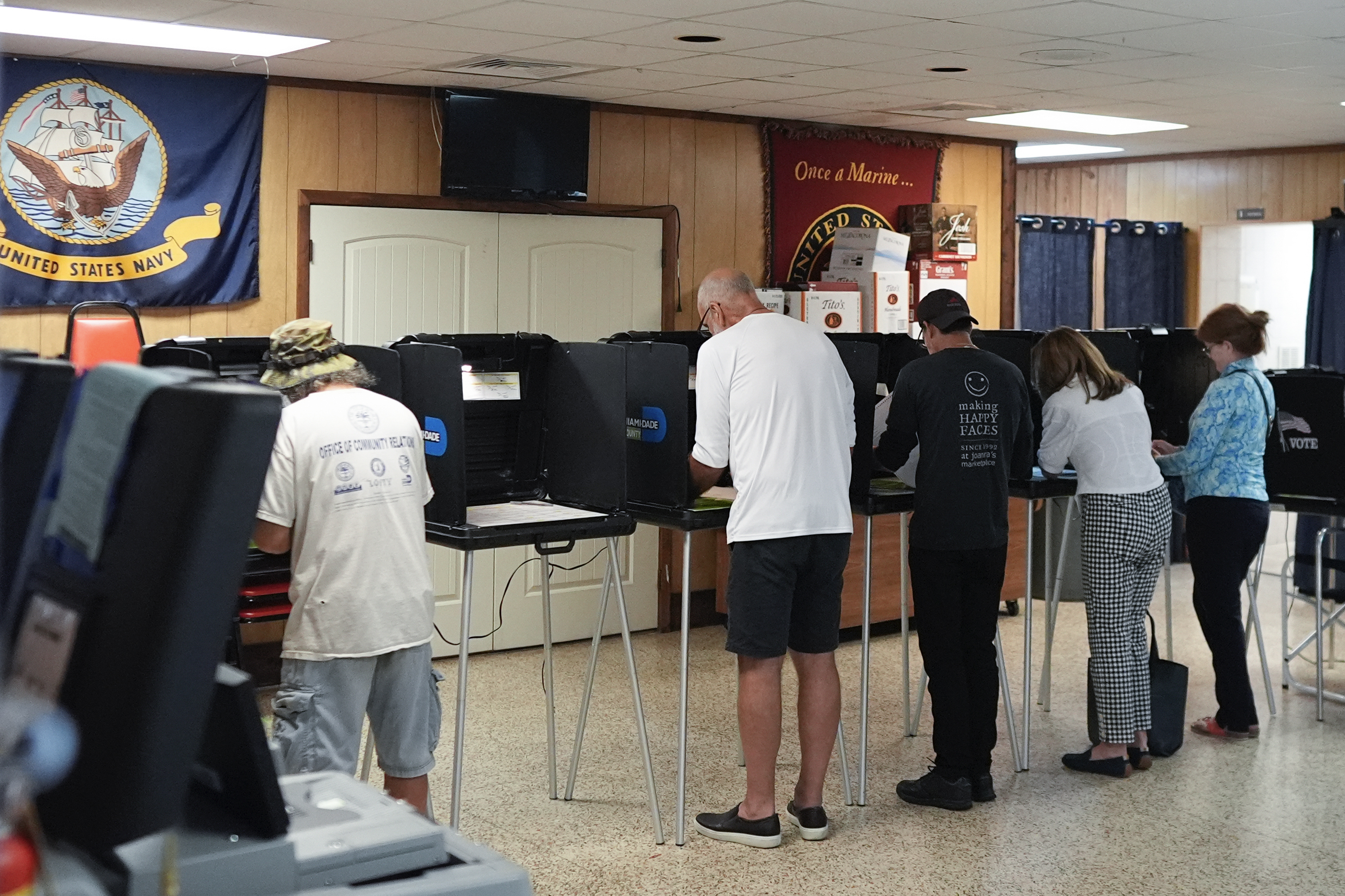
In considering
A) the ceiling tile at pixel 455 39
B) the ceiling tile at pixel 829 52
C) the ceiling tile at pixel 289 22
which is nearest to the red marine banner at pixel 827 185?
the ceiling tile at pixel 829 52

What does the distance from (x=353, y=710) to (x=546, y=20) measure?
92.0 inches

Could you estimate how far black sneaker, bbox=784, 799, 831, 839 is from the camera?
390cm

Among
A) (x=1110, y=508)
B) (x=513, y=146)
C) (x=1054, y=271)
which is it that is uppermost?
(x=513, y=146)

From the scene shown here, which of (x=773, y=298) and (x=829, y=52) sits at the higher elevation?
(x=829, y=52)

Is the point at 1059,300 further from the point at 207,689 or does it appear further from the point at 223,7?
the point at 207,689

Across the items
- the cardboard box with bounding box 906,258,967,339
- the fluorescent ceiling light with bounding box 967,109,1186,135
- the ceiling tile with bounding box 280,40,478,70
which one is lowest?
the cardboard box with bounding box 906,258,967,339

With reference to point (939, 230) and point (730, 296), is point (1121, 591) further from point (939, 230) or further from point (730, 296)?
point (939, 230)

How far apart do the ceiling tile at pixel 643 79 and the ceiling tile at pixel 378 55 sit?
60 cm

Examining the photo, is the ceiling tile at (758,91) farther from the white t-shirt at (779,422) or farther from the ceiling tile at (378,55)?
the white t-shirt at (779,422)

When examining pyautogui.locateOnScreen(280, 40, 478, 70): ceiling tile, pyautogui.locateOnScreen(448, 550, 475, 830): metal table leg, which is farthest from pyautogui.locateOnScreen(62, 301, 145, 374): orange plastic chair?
pyautogui.locateOnScreen(448, 550, 475, 830): metal table leg

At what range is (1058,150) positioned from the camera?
28.4 feet

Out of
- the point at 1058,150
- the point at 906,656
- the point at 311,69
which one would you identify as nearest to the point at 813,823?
the point at 906,656

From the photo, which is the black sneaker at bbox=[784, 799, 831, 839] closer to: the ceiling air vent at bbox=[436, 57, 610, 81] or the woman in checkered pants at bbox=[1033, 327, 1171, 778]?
the woman in checkered pants at bbox=[1033, 327, 1171, 778]

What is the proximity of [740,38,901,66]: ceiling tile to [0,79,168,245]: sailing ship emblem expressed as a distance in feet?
7.47
